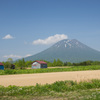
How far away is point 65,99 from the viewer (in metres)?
8.62

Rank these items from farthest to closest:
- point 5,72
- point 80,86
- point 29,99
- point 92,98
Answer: point 5,72 → point 80,86 → point 29,99 → point 92,98

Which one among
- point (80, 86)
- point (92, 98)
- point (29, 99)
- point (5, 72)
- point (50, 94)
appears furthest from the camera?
point (5, 72)

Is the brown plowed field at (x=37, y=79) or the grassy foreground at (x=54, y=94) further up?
the grassy foreground at (x=54, y=94)

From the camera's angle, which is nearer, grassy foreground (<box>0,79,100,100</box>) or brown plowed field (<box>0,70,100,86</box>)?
grassy foreground (<box>0,79,100,100</box>)

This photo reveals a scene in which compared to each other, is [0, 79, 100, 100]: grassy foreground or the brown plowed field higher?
[0, 79, 100, 100]: grassy foreground

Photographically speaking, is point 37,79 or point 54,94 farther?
point 37,79

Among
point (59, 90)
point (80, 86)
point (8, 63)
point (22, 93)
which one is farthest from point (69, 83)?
point (8, 63)

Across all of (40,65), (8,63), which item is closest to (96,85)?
(8,63)

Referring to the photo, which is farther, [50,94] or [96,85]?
[96,85]

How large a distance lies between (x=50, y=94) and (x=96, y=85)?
4764 millimetres

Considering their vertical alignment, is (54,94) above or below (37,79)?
above

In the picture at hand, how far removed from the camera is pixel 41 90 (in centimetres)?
1099

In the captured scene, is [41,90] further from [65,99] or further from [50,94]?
[65,99]

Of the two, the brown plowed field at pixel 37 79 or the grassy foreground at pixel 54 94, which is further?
the brown plowed field at pixel 37 79
